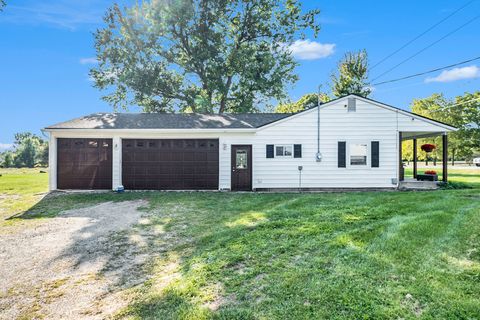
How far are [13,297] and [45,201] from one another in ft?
26.8

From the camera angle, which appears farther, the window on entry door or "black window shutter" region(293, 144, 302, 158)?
the window on entry door

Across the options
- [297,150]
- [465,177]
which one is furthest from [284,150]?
[465,177]

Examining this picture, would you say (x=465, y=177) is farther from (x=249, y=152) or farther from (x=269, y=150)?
(x=249, y=152)

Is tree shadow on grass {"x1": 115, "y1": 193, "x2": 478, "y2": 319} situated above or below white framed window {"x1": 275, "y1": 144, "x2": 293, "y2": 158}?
below

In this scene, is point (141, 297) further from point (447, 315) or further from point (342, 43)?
point (342, 43)

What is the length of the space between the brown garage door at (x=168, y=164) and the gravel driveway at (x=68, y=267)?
559cm

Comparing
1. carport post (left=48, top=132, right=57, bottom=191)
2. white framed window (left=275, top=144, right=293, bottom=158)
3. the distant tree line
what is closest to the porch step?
white framed window (left=275, top=144, right=293, bottom=158)

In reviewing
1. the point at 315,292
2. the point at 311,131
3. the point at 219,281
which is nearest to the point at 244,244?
the point at 219,281

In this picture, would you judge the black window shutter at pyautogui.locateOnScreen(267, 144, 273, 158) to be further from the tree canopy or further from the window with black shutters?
the tree canopy

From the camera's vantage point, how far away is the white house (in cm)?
1296

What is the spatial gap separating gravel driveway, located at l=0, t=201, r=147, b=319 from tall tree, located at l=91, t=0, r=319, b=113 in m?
16.6

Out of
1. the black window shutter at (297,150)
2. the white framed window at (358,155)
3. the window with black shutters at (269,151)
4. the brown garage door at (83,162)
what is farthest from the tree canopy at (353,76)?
the brown garage door at (83,162)

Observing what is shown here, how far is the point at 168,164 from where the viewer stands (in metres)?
13.4

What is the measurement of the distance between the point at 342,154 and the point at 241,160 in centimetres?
447
